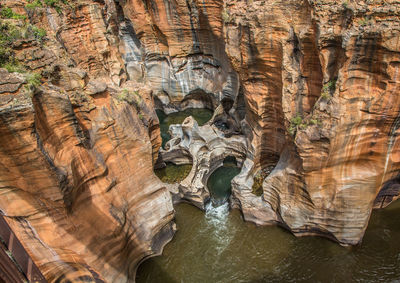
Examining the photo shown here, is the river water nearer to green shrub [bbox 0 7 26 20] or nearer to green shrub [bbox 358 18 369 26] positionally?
green shrub [bbox 358 18 369 26]

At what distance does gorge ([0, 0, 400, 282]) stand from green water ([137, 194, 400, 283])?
0.14 ft

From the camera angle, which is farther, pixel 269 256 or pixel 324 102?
pixel 269 256

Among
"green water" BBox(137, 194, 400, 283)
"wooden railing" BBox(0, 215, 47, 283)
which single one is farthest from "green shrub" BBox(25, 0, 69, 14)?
"wooden railing" BBox(0, 215, 47, 283)

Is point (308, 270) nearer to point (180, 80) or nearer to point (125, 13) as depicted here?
point (180, 80)

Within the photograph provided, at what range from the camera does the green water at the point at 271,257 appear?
30.4ft

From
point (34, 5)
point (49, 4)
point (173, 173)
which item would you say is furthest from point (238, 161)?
point (34, 5)

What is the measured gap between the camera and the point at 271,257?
395 inches

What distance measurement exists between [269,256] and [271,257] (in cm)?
8

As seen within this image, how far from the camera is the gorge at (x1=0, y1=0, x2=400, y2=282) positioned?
6.60m

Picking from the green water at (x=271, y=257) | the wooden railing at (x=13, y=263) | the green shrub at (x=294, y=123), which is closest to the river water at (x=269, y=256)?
the green water at (x=271, y=257)

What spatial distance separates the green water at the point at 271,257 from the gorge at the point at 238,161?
41 mm

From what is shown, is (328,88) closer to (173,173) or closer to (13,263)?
(13,263)

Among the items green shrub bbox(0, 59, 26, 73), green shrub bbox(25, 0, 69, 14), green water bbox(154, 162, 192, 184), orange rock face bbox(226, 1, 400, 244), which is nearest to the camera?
green shrub bbox(0, 59, 26, 73)

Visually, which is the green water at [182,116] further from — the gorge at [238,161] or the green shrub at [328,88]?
the green shrub at [328,88]
